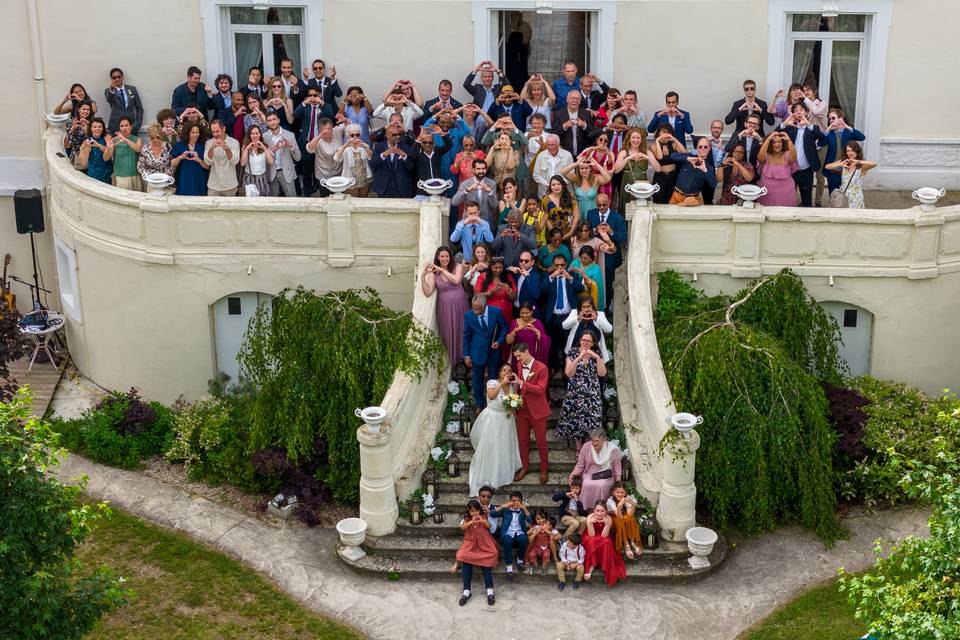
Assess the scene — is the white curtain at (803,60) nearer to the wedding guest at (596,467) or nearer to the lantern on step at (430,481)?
the wedding guest at (596,467)

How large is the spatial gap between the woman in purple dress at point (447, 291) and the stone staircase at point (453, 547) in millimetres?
1802

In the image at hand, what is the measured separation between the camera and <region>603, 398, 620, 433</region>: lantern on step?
21688mm

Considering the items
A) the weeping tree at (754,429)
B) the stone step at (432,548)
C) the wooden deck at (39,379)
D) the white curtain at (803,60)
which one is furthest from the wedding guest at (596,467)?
the wooden deck at (39,379)

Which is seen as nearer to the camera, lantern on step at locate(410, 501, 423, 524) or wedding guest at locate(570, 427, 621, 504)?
wedding guest at locate(570, 427, 621, 504)

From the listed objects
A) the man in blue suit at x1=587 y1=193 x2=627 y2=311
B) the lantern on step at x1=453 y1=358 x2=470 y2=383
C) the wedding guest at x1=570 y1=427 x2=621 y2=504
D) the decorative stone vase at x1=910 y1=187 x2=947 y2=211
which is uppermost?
the decorative stone vase at x1=910 y1=187 x2=947 y2=211

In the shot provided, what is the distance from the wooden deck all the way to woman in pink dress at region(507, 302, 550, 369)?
803cm

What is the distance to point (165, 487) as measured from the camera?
74.0 feet

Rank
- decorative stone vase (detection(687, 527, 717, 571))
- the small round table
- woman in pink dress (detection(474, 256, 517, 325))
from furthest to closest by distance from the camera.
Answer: the small round table
woman in pink dress (detection(474, 256, 517, 325))
decorative stone vase (detection(687, 527, 717, 571))

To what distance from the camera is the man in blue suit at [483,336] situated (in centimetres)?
2094

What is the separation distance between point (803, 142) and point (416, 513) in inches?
324

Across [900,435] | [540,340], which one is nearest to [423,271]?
[540,340]

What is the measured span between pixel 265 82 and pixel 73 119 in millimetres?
3081

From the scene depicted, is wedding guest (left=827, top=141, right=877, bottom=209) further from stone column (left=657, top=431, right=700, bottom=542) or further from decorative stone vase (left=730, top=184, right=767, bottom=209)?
stone column (left=657, top=431, right=700, bottom=542)

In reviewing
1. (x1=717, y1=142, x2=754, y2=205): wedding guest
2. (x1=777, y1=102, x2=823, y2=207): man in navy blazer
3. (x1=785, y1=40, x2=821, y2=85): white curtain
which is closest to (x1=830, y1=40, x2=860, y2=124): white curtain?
(x1=785, y1=40, x2=821, y2=85): white curtain
